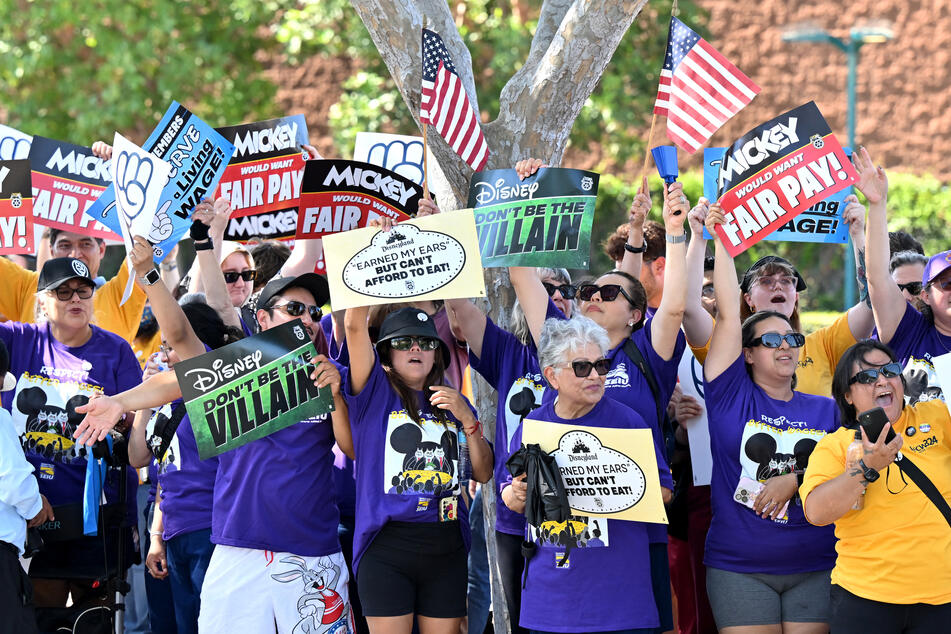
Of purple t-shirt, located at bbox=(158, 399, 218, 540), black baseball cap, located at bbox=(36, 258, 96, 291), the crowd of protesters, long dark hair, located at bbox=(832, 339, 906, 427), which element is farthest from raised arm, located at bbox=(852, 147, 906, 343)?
black baseball cap, located at bbox=(36, 258, 96, 291)

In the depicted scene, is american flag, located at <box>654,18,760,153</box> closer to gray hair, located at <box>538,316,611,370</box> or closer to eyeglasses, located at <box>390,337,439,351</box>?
gray hair, located at <box>538,316,611,370</box>

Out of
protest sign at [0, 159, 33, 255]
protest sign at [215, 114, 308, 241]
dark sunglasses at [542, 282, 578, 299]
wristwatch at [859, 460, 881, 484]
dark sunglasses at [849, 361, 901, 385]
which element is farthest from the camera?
protest sign at [215, 114, 308, 241]

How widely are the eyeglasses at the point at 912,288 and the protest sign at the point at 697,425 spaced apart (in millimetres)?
1121

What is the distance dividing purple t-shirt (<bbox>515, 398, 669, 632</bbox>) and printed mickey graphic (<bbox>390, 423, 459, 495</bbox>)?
42 cm

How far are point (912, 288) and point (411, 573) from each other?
113 inches

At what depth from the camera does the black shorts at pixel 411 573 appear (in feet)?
15.2

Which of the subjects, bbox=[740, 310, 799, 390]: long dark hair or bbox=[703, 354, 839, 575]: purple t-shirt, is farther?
bbox=[740, 310, 799, 390]: long dark hair

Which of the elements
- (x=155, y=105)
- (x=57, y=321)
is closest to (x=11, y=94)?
(x=155, y=105)

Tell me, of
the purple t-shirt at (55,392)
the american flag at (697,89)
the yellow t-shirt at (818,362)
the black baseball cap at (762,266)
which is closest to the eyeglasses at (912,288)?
the yellow t-shirt at (818,362)

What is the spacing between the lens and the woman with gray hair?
437 centimetres

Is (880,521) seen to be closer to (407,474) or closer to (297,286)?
(407,474)

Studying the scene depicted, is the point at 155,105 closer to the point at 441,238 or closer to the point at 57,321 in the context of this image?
the point at 57,321

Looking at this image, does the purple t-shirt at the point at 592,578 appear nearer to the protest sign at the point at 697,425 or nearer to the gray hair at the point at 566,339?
the gray hair at the point at 566,339

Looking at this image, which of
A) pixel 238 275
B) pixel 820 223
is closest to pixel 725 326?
pixel 820 223
